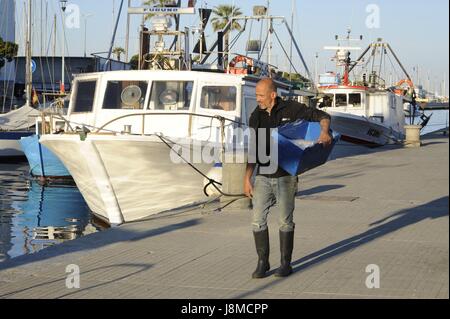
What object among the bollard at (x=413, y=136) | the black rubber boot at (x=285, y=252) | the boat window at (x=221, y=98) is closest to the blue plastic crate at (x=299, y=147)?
the black rubber boot at (x=285, y=252)

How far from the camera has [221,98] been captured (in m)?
16.7

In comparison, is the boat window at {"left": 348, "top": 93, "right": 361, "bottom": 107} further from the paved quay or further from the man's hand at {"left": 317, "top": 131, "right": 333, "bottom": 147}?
the man's hand at {"left": 317, "top": 131, "right": 333, "bottom": 147}

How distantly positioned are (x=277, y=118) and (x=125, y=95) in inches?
384

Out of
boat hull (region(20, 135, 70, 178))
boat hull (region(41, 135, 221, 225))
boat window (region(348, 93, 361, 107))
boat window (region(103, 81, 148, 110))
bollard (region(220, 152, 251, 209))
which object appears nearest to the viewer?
bollard (region(220, 152, 251, 209))

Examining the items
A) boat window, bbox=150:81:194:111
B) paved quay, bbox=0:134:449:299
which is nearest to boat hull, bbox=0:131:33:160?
boat window, bbox=150:81:194:111

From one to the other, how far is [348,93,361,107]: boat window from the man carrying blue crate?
29111mm

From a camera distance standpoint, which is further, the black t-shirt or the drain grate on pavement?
the drain grate on pavement

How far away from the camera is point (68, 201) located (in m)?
22.7

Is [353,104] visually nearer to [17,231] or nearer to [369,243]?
[17,231]

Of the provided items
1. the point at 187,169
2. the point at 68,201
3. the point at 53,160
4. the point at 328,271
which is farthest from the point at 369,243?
the point at 53,160

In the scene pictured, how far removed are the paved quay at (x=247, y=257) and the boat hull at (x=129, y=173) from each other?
247cm

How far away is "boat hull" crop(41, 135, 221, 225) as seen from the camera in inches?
586

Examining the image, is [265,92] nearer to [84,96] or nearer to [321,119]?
[321,119]

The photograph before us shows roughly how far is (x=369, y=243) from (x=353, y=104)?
27.5 m
